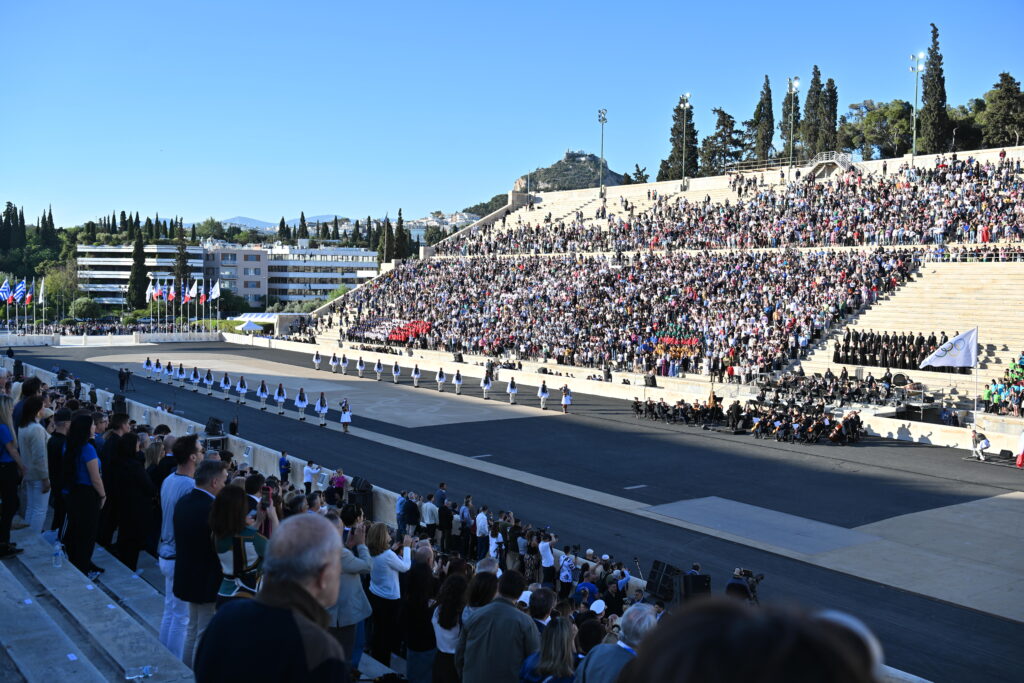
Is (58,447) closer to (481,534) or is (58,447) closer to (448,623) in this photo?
(448,623)

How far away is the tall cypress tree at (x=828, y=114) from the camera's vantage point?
80375 mm

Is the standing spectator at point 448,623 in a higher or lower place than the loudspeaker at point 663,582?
higher

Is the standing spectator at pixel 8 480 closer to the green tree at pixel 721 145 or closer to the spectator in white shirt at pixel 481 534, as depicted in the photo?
the spectator in white shirt at pixel 481 534

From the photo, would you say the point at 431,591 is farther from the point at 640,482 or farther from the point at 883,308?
the point at 883,308

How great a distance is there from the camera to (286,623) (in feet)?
9.25

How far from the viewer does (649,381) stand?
3966 cm

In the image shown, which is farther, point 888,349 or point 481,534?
point 888,349

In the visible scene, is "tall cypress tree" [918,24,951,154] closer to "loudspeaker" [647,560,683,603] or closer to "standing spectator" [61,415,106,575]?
"loudspeaker" [647,560,683,603]

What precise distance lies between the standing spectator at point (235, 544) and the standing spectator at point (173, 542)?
814mm

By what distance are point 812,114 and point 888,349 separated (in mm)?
58411

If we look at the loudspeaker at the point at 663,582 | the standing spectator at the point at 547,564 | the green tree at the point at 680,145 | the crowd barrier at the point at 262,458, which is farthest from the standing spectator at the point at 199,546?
the green tree at the point at 680,145

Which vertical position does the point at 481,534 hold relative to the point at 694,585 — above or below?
below

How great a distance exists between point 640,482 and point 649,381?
17.1 metres

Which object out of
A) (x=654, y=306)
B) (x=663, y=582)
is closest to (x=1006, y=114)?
(x=654, y=306)
